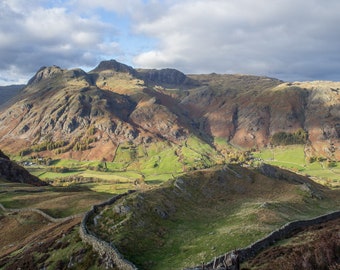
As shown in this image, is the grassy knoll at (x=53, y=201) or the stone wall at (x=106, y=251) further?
the grassy knoll at (x=53, y=201)

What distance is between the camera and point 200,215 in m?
88.1

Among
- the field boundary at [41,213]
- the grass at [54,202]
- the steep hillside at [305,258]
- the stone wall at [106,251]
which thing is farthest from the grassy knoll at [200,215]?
the grass at [54,202]

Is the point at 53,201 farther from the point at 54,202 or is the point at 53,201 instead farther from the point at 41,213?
the point at 41,213

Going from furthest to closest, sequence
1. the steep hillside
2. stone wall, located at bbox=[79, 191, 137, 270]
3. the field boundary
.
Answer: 1. the field boundary
2. stone wall, located at bbox=[79, 191, 137, 270]
3. the steep hillside

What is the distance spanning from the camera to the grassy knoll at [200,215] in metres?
61.5

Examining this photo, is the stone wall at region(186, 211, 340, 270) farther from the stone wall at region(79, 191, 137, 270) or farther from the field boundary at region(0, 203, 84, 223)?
the field boundary at region(0, 203, 84, 223)

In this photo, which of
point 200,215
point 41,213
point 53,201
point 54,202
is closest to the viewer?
point 200,215

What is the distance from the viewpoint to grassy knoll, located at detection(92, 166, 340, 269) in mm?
61469

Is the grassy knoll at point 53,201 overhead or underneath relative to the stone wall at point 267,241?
underneath

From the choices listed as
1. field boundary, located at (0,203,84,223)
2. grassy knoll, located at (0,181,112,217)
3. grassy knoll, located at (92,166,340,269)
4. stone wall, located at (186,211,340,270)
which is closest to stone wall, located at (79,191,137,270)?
grassy knoll, located at (92,166,340,269)

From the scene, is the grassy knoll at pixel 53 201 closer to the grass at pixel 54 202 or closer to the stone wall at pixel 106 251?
the grass at pixel 54 202

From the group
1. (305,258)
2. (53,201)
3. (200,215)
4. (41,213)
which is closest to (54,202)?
(53,201)

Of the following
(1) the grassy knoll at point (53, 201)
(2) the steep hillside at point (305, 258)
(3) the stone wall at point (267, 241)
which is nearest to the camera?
(2) the steep hillside at point (305, 258)

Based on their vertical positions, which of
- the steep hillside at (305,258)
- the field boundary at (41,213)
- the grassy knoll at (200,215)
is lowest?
the field boundary at (41,213)
